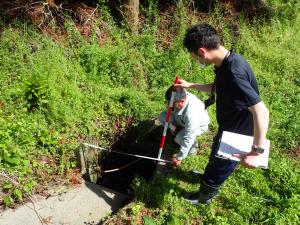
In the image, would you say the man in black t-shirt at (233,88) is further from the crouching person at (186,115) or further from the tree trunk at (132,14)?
the tree trunk at (132,14)

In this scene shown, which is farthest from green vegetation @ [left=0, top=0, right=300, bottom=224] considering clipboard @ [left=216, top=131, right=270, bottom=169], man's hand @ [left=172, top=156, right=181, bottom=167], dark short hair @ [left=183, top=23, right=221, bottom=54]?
dark short hair @ [left=183, top=23, right=221, bottom=54]

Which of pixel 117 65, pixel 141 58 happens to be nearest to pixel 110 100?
pixel 117 65

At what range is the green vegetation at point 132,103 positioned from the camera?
4.28 metres

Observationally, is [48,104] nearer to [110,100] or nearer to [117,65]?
[110,100]

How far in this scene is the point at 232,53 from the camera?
3.07 m

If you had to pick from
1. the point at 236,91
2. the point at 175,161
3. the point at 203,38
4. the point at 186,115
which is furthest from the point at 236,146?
the point at 175,161

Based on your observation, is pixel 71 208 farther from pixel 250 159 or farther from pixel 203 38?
pixel 203 38

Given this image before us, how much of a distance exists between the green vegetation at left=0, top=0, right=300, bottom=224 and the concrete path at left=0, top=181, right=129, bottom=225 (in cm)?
21

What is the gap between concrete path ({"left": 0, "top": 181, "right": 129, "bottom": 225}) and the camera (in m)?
4.13

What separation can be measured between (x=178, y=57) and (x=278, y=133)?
2482 mm

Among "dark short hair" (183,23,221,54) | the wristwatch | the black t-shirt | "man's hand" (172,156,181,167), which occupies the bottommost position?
"man's hand" (172,156,181,167)

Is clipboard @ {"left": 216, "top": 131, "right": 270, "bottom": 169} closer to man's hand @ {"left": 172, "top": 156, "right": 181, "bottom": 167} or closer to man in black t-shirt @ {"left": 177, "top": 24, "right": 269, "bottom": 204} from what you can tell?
man in black t-shirt @ {"left": 177, "top": 24, "right": 269, "bottom": 204}

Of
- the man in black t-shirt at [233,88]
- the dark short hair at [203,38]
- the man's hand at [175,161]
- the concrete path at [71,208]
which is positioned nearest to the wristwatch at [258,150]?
the man in black t-shirt at [233,88]

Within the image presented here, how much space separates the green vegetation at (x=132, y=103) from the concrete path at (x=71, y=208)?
0.21m
